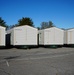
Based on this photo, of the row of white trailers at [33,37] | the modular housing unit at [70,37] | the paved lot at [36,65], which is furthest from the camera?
the modular housing unit at [70,37]

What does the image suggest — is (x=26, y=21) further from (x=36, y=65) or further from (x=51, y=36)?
(x=36, y=65)

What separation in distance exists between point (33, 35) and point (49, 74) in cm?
1916

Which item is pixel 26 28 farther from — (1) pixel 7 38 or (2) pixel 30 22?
(2) pixel 30 22

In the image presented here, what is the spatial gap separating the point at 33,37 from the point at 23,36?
1.61 metres

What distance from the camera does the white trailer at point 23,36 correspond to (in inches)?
1053

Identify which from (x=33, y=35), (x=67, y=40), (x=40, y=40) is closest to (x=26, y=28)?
(x=33, y=35)

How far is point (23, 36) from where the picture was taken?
27.1 meters

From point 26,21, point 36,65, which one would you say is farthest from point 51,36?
point 26,21

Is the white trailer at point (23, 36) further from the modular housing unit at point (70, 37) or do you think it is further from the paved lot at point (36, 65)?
the paved lot at point (36, 65)

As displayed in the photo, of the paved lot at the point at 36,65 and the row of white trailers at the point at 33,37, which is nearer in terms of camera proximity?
the paved lot at the point at 36,65

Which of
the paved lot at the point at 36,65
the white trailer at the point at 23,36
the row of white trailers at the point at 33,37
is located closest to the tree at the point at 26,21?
the row of white trailers at the point at 33,37

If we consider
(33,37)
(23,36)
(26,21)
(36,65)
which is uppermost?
(26,21)

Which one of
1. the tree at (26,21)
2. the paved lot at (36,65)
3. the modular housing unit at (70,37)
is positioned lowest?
the paved lot at (36,65)

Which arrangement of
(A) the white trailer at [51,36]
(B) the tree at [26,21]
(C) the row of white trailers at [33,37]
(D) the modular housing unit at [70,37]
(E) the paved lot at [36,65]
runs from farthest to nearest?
1. (B) the tree at [26,21]
2. (D) the modular housing unit at [70,37]
3. (A) the white trailer at [51,36]
4. (C) the row of white trailers at [33,37]
5. (E) the paved lot at [36,65]
